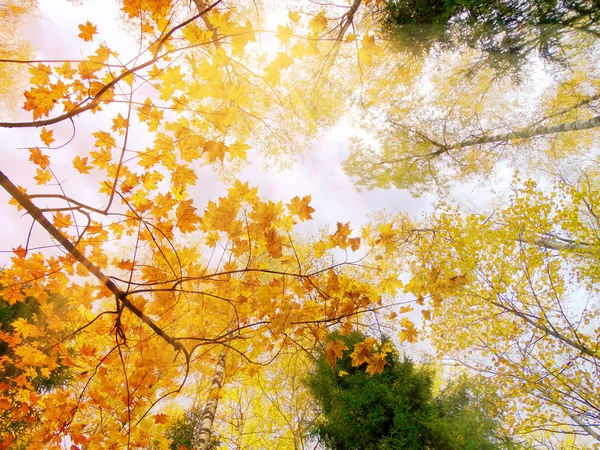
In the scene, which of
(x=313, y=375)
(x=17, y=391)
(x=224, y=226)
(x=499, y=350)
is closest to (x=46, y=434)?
(x=17, y=391)

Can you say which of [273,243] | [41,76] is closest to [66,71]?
[41,76]

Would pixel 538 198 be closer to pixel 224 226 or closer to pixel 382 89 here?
pixel 382 89

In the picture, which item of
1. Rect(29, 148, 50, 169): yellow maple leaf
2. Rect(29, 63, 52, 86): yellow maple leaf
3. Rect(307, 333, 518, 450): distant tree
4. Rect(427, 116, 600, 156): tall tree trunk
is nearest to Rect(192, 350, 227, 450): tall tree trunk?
Rect(307, 333, 518, 450): distant tree

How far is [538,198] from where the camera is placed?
19.8 feet

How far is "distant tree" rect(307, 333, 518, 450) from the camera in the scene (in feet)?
13.0

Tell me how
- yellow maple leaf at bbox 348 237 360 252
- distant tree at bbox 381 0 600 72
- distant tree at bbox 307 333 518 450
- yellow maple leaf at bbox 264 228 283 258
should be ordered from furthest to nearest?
distant tree at bbox 381 0 600 72 < distant tree at bbox 307 333 518 450 < yellow maple leaf at bbox 348 237 360 252 < yellow maple leaf at bbox 264 228 283 258

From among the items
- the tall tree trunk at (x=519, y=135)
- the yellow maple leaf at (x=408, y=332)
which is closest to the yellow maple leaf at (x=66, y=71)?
the yellow maple leaf at (x=408, y=332)

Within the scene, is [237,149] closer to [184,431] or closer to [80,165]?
[80,165]

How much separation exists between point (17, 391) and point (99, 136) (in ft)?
15.6

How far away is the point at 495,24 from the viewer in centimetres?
452

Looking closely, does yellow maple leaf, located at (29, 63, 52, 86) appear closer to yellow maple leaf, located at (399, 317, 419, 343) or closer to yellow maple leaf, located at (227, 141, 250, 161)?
yellow maple leaf, located at (227, 141, 250, 161)

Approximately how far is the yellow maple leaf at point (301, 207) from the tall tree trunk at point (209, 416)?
3700mm

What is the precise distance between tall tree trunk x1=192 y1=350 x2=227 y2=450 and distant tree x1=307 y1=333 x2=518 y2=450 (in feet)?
5.43

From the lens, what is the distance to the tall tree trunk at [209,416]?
4031mm
